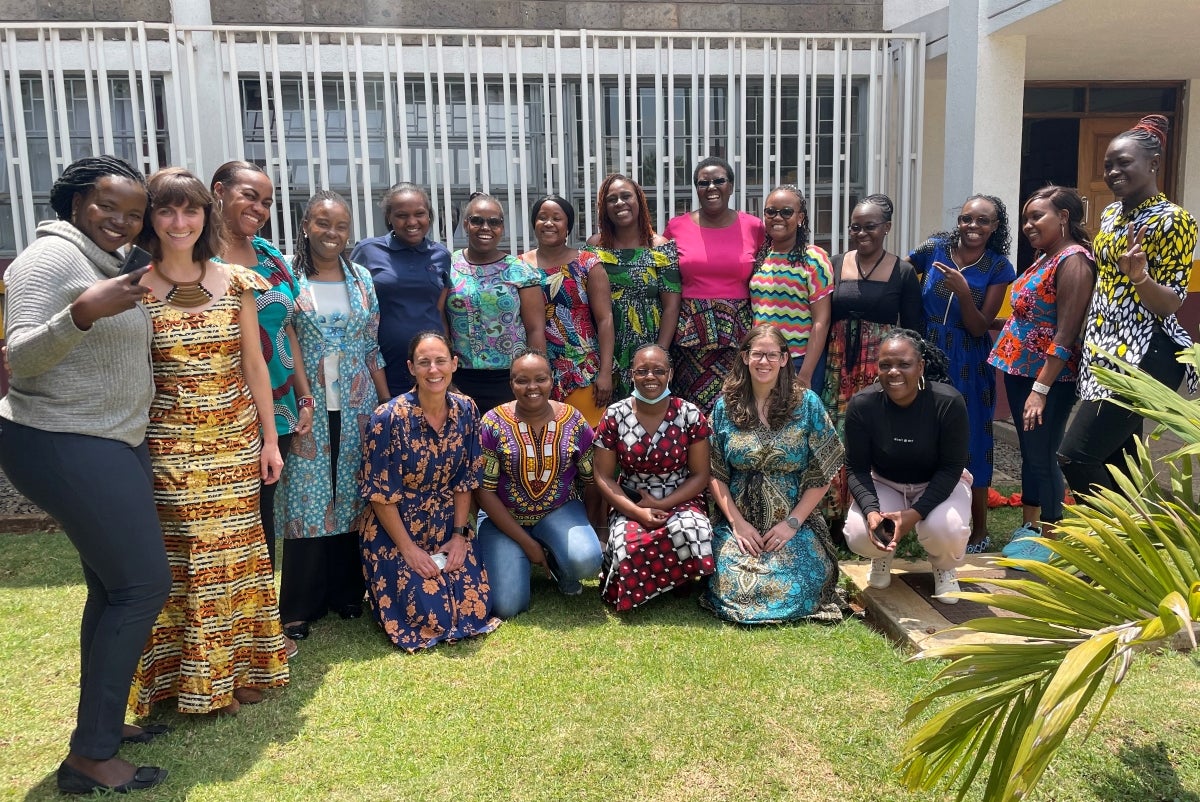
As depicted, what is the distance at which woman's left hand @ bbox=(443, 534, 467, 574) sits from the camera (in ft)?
13.3

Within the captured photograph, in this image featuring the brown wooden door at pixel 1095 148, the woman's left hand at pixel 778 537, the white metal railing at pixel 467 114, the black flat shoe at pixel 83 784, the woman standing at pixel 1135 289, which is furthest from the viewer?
the brown wooden door at pixel 1095 148

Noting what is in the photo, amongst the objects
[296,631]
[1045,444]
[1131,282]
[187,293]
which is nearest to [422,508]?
[296,631]

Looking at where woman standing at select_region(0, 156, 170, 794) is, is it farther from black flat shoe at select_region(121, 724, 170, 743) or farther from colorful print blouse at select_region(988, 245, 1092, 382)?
colorful print blouse at select_region(988, 245, 1092, 382)

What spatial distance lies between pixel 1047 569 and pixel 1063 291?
9.11 feet

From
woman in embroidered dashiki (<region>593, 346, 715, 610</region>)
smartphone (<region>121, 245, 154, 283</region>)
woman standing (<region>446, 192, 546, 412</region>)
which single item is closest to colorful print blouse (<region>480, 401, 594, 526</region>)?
woman in embroidered dashiki (<region>593, 346, 715, 610</region>)

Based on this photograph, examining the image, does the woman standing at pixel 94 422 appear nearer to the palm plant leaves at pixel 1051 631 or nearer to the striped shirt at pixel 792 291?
the palm plant leaves at pixel 1051 631

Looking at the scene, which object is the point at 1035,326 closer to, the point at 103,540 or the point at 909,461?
the point at 909,461

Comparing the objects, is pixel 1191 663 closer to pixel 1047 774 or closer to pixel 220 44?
pixel 1047 774

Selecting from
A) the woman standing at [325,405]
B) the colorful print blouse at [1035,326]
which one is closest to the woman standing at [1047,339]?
the colorful print blouse at [1035,326]

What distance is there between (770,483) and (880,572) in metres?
0.63

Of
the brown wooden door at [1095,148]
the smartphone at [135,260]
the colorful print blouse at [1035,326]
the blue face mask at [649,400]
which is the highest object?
the brown wooden door at [1095,148]

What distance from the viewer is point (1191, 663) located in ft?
11.2

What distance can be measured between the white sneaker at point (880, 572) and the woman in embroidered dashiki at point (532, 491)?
1.25 metres

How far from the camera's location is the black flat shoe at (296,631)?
12.8 ft
